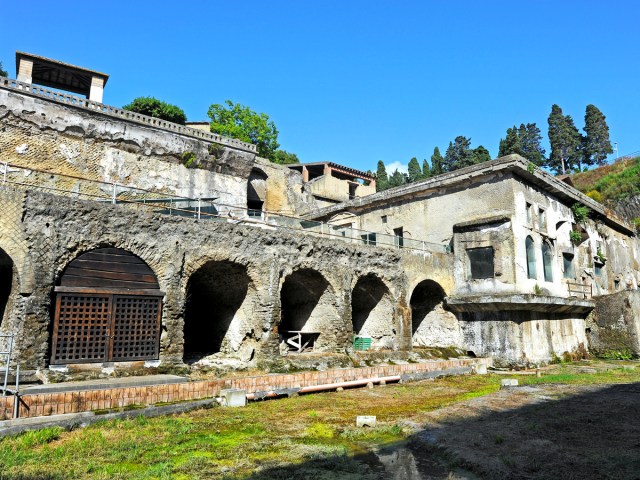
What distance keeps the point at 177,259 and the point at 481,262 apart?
13.9 m

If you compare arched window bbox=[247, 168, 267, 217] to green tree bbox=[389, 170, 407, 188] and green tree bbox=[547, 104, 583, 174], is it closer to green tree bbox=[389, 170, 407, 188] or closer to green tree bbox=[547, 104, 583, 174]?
green tree bbox=[389, 170, 407, 188]

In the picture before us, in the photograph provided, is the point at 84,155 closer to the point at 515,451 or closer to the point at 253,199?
the point at 253,199

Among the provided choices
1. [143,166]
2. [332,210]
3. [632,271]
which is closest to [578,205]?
[632,271]

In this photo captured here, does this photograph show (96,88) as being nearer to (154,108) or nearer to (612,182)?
(154,108)

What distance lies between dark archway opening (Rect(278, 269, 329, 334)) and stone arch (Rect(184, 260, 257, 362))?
8.79 feet

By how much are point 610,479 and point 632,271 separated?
33.2m

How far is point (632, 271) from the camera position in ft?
108

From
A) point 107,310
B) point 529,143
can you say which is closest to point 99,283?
point 107,310

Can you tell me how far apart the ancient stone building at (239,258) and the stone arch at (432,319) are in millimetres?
81

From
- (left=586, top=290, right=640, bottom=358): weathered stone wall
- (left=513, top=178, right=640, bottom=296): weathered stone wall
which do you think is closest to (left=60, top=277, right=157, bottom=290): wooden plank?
(left=513, top=178, right=640, bottom=296): weathered stone wall

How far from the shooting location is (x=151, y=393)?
33.0ft

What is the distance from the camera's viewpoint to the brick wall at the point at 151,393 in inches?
342

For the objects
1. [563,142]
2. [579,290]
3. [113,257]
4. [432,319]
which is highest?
[563,142]

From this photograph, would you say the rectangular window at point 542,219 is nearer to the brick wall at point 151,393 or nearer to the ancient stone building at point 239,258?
the ancient stone building at point 239,258
